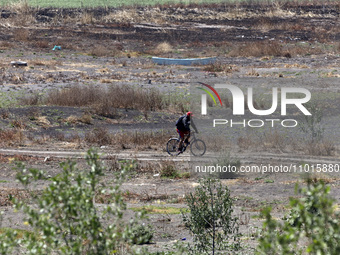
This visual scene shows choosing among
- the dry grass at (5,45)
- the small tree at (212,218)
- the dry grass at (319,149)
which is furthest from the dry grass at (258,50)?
the small tree at (212,218)

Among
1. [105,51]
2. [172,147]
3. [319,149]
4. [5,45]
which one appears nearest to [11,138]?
[172,147]

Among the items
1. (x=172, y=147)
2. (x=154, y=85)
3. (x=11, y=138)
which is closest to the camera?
(x=172, y=147)

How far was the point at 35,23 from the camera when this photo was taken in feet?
196

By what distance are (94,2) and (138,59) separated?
36172 millimetres

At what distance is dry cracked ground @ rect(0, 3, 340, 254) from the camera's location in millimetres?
16016

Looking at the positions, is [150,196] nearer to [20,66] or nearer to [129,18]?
[20,66]

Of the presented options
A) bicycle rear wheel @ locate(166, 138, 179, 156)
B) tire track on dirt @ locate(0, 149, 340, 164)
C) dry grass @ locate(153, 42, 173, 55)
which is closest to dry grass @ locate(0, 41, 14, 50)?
dry grass @ locate(153, 42, 173, 55)

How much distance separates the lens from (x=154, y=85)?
33125mm

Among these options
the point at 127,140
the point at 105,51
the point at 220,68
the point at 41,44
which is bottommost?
the point at 127,140

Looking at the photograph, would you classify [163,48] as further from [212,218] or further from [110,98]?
[212,218]

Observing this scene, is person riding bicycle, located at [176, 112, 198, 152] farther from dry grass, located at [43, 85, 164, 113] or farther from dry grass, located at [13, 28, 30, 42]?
dry grass, located at [13, 28, 30, 42]

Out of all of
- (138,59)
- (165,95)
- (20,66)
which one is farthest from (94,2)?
(165,95)

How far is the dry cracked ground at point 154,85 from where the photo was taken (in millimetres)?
16016

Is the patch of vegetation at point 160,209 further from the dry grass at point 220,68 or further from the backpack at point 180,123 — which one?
the dry grass at point 220,68
